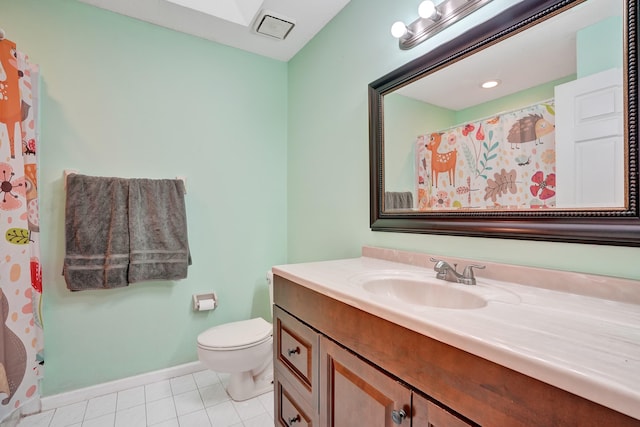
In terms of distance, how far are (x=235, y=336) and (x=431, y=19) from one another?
189 cm

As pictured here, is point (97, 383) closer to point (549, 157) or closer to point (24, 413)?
point (24, 413)

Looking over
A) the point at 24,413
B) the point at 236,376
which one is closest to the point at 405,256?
the point at 236,376

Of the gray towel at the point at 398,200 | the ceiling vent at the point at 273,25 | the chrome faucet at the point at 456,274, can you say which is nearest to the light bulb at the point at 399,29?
the gray towel at the point at 398,200

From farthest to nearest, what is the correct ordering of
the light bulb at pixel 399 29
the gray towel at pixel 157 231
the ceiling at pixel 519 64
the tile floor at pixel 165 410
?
the gray towel at pixel 157 231 < the tile floor at pixel 165 410 < the light bulb at pixel 399 29 < the ceiling at pixel 519 64

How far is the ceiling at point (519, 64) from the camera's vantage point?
2.88ft

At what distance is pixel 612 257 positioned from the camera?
32.1 inches

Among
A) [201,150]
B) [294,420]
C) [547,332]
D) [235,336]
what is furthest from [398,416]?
[201,150]

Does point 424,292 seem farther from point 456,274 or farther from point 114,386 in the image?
point 114,386

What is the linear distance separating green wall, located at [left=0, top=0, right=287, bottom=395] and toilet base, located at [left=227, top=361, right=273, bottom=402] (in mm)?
473

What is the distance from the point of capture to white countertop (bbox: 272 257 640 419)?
44cm

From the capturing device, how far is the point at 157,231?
1.89 m

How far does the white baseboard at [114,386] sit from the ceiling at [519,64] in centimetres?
223

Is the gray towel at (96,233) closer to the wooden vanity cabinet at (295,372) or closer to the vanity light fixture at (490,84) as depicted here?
the wooden vanity cabinet at (295,372)

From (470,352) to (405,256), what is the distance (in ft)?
2.71
